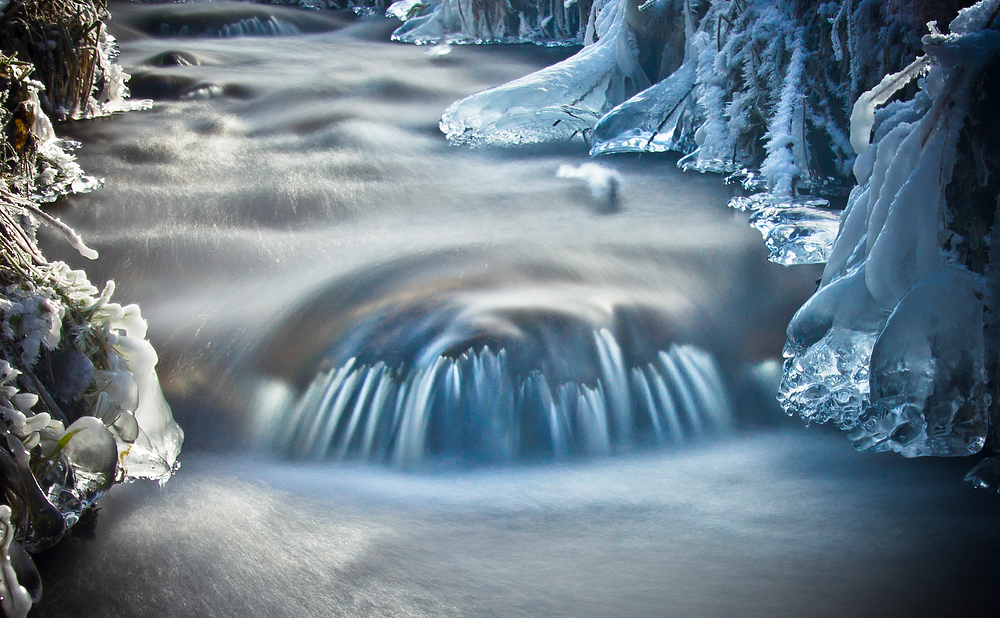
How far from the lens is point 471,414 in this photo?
113 inches

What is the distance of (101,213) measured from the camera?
4.20 metres

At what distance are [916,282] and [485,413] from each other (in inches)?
58.9

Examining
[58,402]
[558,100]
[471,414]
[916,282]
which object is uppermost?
[558,100]

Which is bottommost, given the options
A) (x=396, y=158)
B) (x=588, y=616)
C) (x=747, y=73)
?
(x=588, y=616)

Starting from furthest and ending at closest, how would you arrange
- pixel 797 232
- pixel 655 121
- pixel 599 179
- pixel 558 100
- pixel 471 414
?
pixel 558 100 < pixel 655 121 < pixel 599 179 < pixel 797 232 < pixel 471 414

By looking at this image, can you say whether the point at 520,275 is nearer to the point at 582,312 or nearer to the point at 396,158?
the point at 582,312

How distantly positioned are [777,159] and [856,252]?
1.87 meters

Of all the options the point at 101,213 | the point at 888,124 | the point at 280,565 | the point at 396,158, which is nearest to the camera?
the point at 280,565

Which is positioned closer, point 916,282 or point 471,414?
point 916,282

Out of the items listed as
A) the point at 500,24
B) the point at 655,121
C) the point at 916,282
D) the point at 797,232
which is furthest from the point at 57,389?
the point at 500,24

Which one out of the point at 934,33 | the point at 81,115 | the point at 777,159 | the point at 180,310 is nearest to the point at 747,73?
the point at 777,159

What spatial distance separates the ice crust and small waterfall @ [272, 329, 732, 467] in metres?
0.59

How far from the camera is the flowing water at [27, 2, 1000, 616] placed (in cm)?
203

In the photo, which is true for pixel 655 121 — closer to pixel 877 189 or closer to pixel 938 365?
pixel 877 189
